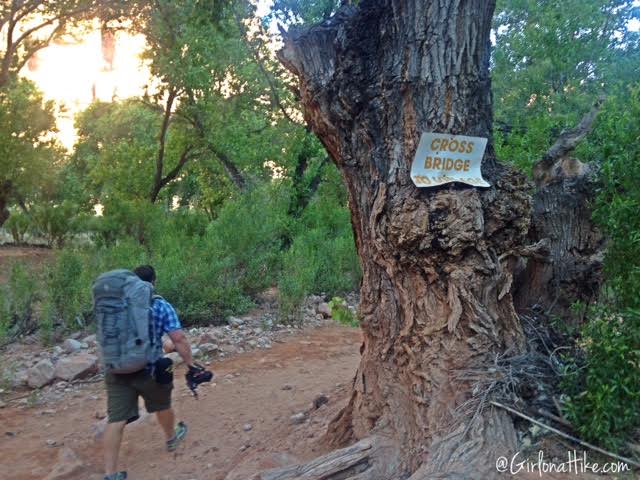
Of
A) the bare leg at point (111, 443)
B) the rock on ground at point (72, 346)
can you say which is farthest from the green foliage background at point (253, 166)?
the bare leg at point (111, 443)

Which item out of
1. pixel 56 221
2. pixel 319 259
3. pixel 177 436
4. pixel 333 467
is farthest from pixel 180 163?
pixel 333 467

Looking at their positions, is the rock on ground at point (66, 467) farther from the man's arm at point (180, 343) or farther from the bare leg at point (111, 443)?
the man's arm at point (180, 343)

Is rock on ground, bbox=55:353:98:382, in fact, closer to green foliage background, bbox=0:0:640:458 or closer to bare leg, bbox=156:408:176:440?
green foliage background, bbox=0:0:640:458

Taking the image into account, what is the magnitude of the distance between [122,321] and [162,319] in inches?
17.3

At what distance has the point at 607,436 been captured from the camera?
3.11 metres

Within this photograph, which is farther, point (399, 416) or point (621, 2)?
point (621, 2)

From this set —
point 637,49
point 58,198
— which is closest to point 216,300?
point 637,49

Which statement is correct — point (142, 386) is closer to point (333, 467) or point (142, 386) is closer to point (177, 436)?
point (177, 436)

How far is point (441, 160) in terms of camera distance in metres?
3.53

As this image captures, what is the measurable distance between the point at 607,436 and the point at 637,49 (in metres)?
14.7

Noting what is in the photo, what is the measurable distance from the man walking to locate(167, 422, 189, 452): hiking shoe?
0.43 meters

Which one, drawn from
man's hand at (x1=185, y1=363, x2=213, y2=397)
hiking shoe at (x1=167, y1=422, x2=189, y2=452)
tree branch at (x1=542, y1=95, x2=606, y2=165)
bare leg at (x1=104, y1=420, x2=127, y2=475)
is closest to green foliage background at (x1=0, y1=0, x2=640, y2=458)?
tree branch at (x1=542, y1=95, x2=606, y2=165)

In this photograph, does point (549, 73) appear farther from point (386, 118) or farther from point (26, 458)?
point (26, 458)

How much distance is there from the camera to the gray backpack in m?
4.29
